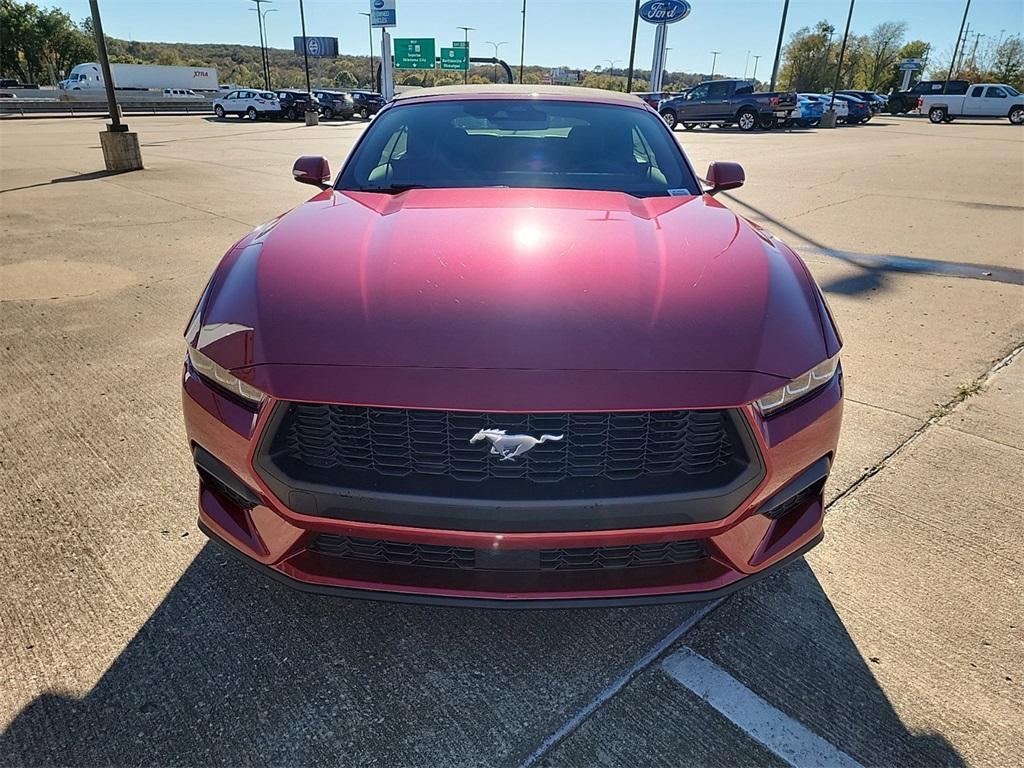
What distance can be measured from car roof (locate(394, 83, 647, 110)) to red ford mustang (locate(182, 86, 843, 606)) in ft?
6.05

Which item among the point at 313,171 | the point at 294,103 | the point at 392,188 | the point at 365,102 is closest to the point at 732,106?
the point at 365,102

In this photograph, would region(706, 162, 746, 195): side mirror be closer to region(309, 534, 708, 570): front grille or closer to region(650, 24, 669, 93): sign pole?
region(309, 534, 708, 570): front grille

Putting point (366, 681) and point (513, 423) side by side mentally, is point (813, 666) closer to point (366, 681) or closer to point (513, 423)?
point (513, 423)

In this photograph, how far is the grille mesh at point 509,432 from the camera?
5.18 feet

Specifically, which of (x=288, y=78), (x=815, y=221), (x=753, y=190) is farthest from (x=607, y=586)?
(x=288, y=78)

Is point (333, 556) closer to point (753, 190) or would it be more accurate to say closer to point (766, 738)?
point (766, 738)

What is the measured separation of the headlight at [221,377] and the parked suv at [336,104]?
37140 mm

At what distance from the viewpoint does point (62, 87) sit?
44.9 metres

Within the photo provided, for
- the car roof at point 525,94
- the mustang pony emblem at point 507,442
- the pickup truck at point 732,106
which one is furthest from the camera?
the pickup truck at point 732,106

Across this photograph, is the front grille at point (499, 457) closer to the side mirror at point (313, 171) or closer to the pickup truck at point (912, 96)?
the side mirror at point (313, 171)

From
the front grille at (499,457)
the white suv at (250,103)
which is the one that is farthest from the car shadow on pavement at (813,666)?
the white suv at (250,103)

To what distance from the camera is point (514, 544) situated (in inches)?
61.7

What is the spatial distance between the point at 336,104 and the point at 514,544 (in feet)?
124

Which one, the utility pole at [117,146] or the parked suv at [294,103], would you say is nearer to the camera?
the utility pole at [117,146]
